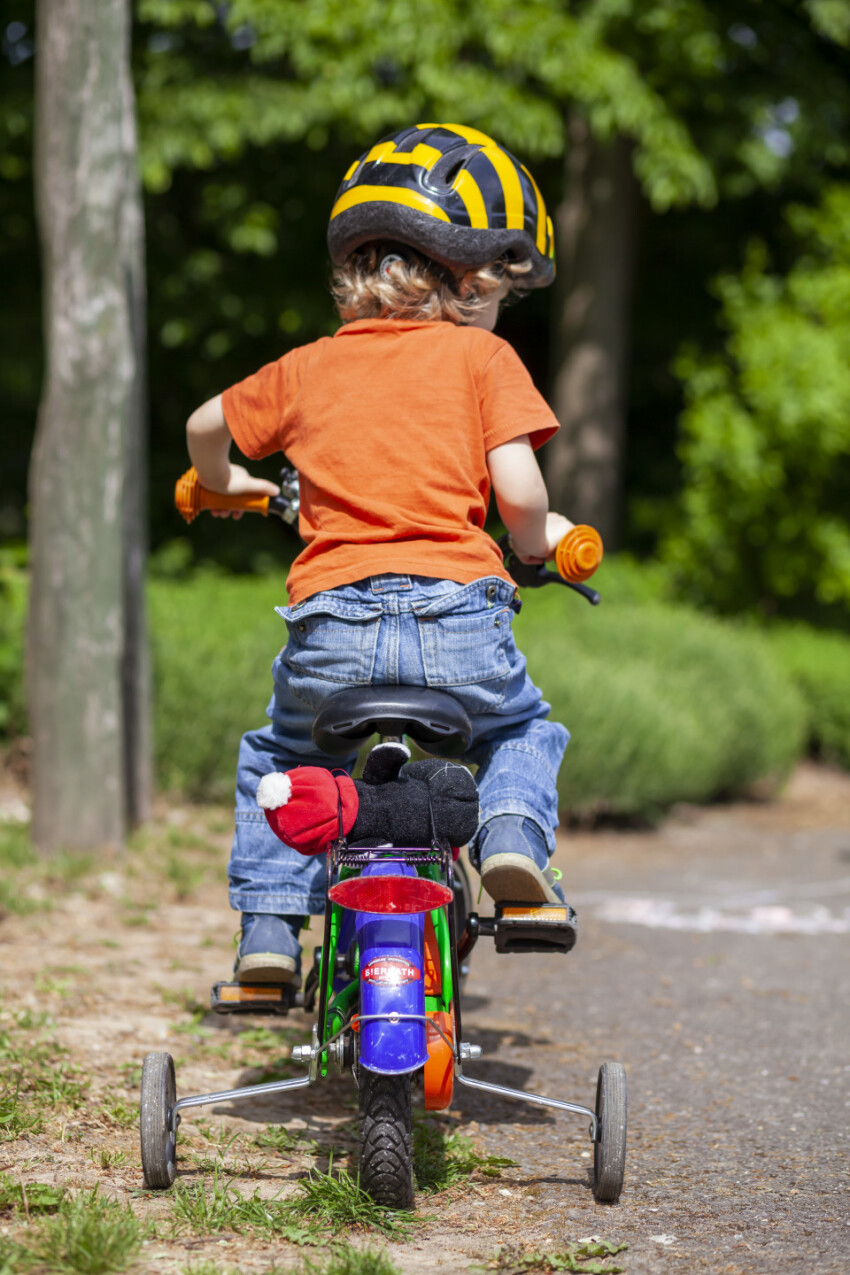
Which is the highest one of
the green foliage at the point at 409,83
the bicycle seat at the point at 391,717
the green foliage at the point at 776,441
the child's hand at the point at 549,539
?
the green foliage at the point at 409,83

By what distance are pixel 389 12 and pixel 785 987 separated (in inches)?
325

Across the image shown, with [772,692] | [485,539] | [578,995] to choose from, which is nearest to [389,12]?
[772,692]

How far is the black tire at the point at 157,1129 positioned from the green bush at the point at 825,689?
8.18 meters

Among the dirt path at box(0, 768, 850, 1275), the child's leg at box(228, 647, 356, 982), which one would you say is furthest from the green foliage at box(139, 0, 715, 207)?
the child's leg at box(228, 647, 356, 982)

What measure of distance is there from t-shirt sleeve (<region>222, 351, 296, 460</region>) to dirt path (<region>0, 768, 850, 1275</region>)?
1461 mm

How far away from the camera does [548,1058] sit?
3.96 m

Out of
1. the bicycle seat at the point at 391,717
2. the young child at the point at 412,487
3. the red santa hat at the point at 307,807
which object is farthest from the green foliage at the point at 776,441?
the red santa hat at the point at 307,807

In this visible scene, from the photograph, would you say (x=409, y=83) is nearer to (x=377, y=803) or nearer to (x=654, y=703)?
(x=654, y=703)

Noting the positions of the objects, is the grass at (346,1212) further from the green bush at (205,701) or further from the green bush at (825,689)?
the green bush at (825,689)

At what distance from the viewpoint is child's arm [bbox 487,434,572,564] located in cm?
281

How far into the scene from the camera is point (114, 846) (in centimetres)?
589

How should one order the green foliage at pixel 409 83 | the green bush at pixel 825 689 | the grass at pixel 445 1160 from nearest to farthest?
the grass at pixel 445 1160, the green bush at pixel 825 689, the green foliage at pixel 409 83

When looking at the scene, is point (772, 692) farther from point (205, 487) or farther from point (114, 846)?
point (205, 487)

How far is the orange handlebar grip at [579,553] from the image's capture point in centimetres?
292
